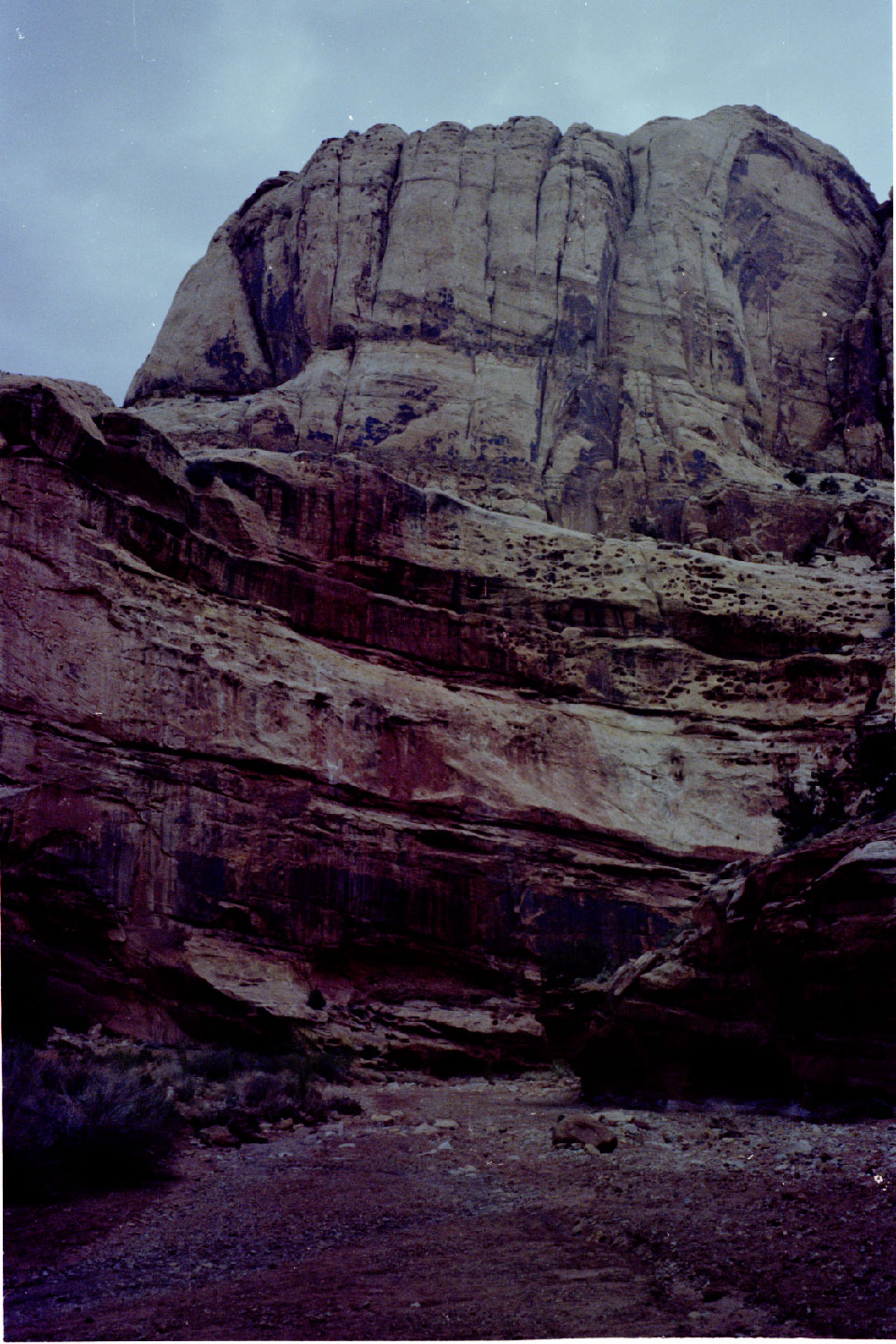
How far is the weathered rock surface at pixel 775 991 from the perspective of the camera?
Result: 26.1ft

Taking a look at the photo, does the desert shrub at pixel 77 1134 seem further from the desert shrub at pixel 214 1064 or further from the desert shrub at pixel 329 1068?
the desert shrub at pixel 329 1068

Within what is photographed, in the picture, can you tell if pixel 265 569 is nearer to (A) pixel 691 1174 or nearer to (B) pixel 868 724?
(B) pixel 868 724

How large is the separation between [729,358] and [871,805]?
31.0 m

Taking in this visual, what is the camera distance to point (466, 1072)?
56.1ft

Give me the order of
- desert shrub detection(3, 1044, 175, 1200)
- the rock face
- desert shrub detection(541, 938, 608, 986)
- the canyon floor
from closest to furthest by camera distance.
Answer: the canyon floor < desert shrub detection(3, 1044, 175, 1200) < the rock face < desert shrub detection(541, 938, 608, 986)

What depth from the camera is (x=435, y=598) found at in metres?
23.5

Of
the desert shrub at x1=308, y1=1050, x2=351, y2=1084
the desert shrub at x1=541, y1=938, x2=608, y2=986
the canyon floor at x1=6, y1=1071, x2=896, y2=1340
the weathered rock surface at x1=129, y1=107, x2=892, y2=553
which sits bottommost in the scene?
the desert shrub at x1=308, y1=1050, x2=351, y2=1084

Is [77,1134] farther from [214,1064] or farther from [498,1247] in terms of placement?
[214,1064]

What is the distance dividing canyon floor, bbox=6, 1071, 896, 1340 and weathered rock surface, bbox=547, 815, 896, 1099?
2.38 ft

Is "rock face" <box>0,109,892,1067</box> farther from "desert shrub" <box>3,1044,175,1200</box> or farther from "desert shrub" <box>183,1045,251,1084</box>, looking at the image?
"desert shrub" <box>3,1044,175,1200</box>

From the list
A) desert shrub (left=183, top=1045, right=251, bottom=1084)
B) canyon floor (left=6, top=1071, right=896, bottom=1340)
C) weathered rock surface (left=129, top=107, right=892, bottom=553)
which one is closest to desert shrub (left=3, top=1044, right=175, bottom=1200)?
canyon floor (left=6, top=1071, right=896, bottom=1340)

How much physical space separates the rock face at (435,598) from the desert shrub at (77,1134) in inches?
289

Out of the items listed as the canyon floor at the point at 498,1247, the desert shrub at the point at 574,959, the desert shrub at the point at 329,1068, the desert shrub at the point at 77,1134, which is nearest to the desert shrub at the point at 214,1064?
the desert shrub at the point at 329,1068

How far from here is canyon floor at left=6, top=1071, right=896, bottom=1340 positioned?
5102mm
